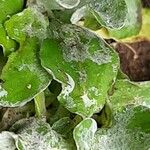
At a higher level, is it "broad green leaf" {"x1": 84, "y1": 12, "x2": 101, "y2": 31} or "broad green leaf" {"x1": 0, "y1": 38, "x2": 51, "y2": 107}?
"broad green leaf" {"x1": 0, "y1": 38, "x2": 51, "y2": 107}

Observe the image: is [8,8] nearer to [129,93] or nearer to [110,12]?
[110,12]

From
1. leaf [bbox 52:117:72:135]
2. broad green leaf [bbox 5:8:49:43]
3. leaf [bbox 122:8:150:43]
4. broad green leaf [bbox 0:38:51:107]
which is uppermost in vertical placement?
broad green leaf [bbox 5:8:49:43]

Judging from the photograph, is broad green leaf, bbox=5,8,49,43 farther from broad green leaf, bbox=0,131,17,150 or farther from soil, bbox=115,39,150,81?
soil, bbox=115,39,150,81

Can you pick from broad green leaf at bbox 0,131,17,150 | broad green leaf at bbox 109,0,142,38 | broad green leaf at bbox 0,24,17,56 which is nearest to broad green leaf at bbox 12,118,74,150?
broad green leaf at bbox 0,131,17,150

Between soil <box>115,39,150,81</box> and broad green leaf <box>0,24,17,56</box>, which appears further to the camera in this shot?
soil <box>115,39,150,81</box>

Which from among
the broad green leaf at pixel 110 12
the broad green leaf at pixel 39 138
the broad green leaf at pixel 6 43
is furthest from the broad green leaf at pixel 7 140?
the broad green leaf at pixel 110 12

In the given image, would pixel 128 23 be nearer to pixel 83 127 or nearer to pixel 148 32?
pixel 148 32

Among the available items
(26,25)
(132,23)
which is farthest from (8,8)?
(132,23)

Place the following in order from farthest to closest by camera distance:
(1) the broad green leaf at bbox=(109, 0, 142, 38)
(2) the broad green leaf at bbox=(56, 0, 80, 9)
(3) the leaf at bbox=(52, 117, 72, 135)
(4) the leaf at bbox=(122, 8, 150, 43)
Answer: (4) the leaf at bbox=(122, 8, 150, 43)
(1) the broad green leaf at bbox=(109, 0, 142, 38)
(3) the leaf at bbox=(52, 117, 72, 135)
(2) the broad green leaf at bbox=(56, 0, 80, 9)
